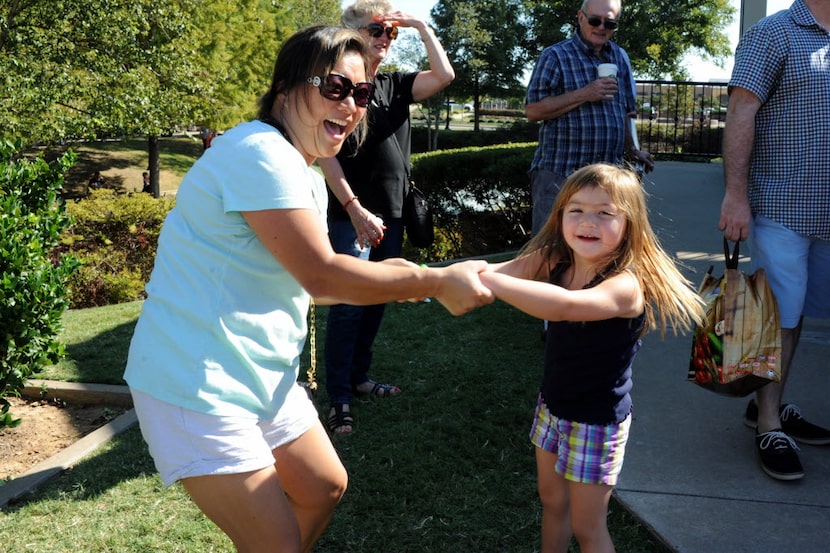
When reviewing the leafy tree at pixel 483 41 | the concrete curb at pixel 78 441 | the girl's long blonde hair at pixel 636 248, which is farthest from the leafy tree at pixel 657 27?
the girl's long blonde hair at pixel 636 248

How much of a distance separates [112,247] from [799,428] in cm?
726

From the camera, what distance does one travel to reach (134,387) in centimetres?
215

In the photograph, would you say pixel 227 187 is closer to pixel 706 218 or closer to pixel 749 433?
pixel 749 433

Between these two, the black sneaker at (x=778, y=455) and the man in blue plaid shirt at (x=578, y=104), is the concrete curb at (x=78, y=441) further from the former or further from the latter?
the black sneaker at (x=778, y=455)

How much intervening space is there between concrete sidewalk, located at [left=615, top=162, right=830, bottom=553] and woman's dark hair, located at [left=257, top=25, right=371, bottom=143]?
2.11 m

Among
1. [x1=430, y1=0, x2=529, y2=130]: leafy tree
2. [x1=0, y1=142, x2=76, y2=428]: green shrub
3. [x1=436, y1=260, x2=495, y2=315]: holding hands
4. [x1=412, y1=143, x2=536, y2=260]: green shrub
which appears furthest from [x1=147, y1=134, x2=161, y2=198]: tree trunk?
[x1=436, y1=260, x2=495, y2=315]: holding hands

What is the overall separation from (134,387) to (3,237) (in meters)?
2.47

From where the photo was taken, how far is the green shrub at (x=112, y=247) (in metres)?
8.93

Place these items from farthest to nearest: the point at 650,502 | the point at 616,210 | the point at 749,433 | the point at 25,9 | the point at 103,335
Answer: the point at 25,9 → the point at 103,335 → the point at 749,433 → the point at 650,502 → the point at 616,210

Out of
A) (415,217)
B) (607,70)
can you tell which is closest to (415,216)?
(415,217)

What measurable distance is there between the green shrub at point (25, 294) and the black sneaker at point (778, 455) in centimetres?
339

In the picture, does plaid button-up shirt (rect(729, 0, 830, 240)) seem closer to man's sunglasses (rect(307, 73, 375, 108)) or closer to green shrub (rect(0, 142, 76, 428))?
man's sunglasses (rect(307, 73, 375, 108))

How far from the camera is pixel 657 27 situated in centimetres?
4088

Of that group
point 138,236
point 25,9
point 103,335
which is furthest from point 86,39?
point 103,335
